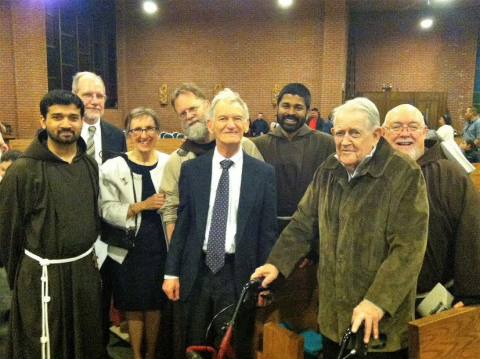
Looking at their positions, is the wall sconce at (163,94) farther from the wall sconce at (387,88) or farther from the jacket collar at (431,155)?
the jacket collar at (431,155)

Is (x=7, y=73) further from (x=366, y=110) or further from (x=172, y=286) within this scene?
(x=366, y=110)

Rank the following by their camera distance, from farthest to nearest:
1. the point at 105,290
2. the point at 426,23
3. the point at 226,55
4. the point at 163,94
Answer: the point at 163,94 → the point at 226,55 → the point at 426,23 → the point at 105,290

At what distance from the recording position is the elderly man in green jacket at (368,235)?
159 cm

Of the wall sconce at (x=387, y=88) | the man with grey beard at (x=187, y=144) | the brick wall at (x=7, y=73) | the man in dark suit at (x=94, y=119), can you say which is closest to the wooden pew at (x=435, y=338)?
the man with grey beard at (x=187, y=144)

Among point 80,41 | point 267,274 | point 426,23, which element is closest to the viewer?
point 267,274

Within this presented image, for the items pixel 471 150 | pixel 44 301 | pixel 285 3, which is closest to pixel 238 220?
pixel 44 301

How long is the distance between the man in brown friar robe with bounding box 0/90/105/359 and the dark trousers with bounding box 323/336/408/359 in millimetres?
1260

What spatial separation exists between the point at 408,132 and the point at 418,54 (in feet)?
41.2

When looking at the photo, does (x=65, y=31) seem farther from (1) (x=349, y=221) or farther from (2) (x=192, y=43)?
(1) (x=349, y=221)

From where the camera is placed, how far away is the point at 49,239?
7.32 ft

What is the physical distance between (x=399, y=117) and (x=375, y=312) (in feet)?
3.63

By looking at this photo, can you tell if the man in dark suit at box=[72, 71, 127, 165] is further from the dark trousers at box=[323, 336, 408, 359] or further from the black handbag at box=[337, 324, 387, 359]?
the black handbag at box=[337, 324, 387, 359]

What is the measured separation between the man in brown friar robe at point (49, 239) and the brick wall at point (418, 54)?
1275 cm

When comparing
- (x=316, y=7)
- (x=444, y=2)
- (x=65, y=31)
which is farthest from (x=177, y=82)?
(x=444, y=2)
